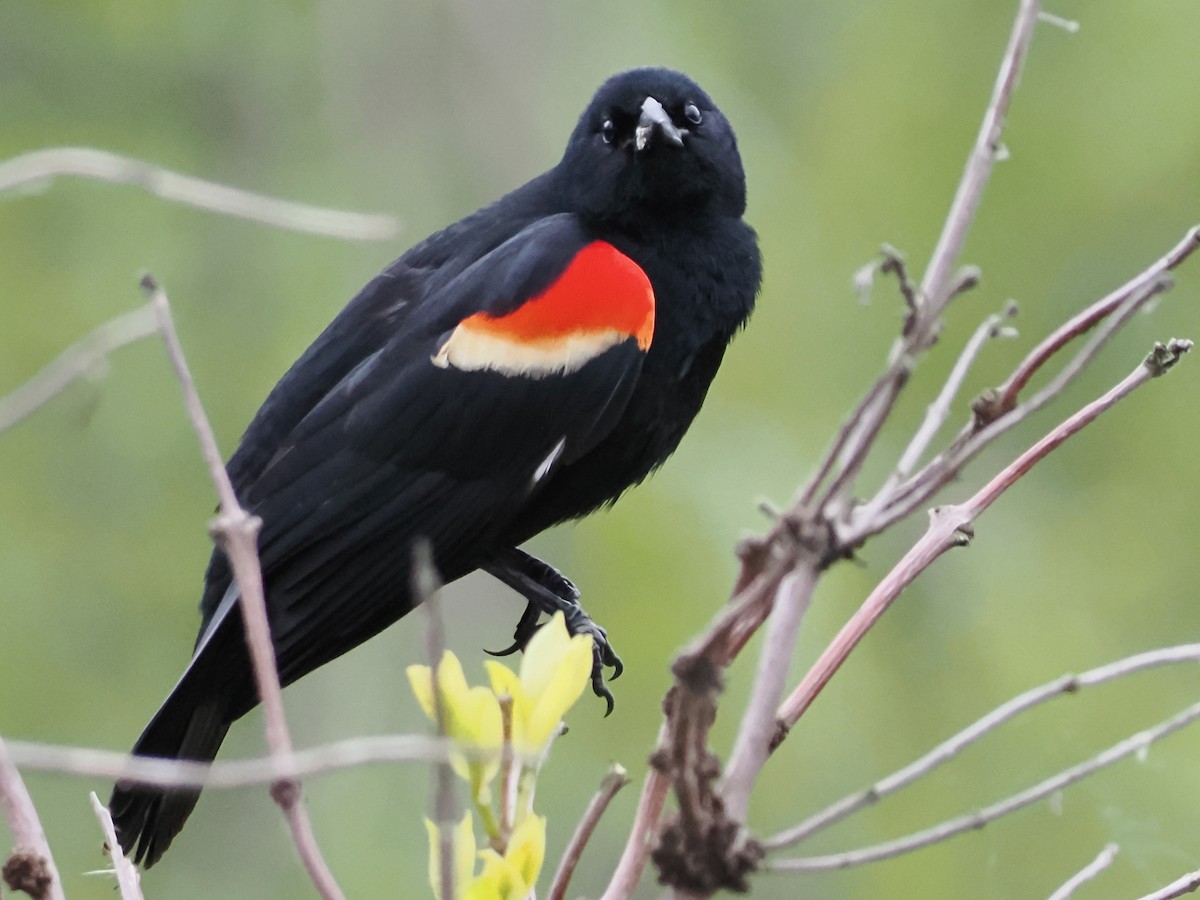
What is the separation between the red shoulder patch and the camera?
73.0 inches

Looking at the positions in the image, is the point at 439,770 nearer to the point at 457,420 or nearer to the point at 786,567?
the point at 786,567

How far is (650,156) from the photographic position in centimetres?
200

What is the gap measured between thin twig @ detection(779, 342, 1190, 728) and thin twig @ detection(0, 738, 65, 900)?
0.43 meters

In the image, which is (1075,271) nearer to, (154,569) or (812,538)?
(154,569)

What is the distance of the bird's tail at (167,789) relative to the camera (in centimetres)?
142

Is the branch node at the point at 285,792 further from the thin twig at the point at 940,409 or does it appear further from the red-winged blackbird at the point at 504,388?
the red-winged blackbird at the point at 504,388

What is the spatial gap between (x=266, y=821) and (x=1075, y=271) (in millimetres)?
2851

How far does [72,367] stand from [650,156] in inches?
49.8

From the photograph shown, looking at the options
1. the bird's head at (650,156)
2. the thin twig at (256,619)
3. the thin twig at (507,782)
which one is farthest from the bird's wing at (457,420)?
the thin twig at (256,619)

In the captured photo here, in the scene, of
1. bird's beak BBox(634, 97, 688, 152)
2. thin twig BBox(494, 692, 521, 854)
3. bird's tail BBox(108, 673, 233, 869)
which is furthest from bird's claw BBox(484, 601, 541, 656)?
thin twig BBox(494, 692, 521, 854)

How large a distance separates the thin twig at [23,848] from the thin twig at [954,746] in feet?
1.32

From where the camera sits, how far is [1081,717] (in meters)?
3.73

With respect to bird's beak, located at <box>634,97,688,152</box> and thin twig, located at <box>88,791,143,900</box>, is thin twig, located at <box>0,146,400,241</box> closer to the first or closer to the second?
thin twig, located at <box>88,791,143,900</box>

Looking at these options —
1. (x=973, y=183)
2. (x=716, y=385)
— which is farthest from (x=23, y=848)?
(x=716, y=385)
